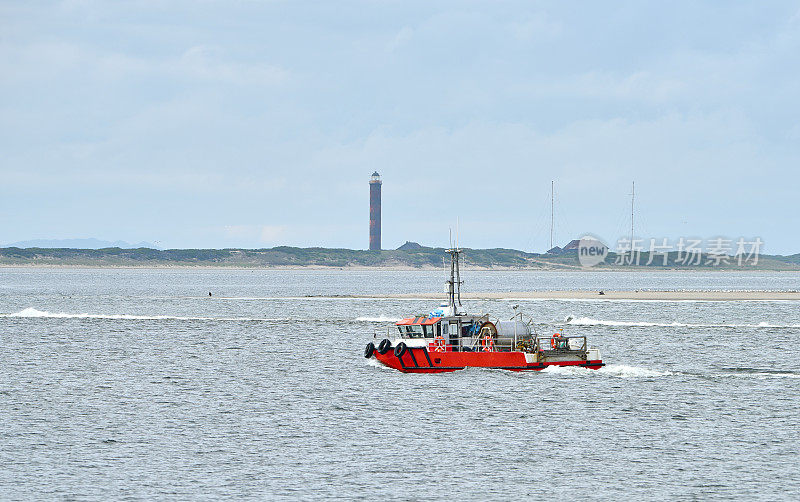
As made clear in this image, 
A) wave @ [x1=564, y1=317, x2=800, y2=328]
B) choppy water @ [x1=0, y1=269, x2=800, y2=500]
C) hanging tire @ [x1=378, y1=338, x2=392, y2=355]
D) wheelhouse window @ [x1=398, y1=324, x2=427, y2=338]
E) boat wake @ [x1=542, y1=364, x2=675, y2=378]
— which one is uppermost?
wheelhouse window @ [x1=398, y1=324, x2=427, y2=338]

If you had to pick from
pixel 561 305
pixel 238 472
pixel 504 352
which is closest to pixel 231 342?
pixel 504 352

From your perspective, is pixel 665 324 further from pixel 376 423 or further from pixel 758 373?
pixel 376 423

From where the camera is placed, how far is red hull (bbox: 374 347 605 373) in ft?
204

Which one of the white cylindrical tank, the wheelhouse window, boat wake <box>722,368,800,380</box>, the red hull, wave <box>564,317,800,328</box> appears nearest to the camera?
the wheelhouse window

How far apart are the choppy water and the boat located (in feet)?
3.54

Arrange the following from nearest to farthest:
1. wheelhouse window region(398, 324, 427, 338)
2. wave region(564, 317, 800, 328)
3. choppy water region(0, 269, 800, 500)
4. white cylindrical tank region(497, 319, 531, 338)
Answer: choppy water region(0, 269, 800, 500) < wheelhouse window region(398, 324, 427, 338) < white cylindrical tank region(497, 319, 531, 338) < wave region(564, 317, 800, 328)

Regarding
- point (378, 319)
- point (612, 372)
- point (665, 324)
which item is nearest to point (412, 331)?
point (612, 372)

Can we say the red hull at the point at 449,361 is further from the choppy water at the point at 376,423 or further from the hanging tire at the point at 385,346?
the choppy water at the point at 376,423

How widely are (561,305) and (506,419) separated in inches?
4000

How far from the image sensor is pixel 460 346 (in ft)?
206

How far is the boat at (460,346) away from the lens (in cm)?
6212

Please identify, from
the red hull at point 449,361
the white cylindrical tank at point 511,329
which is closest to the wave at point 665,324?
the white cylindrical tank at point 511,329

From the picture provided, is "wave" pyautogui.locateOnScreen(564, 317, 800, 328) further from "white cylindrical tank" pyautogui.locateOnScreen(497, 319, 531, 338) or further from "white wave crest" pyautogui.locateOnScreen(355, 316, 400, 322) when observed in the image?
"white cylindrical tank" pyautogui.locateOnScreen(497, 319, 531, 338)

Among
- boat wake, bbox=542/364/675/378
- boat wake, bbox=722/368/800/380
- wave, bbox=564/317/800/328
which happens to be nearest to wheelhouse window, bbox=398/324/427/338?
boat wake, bbox=542/364/675/378
